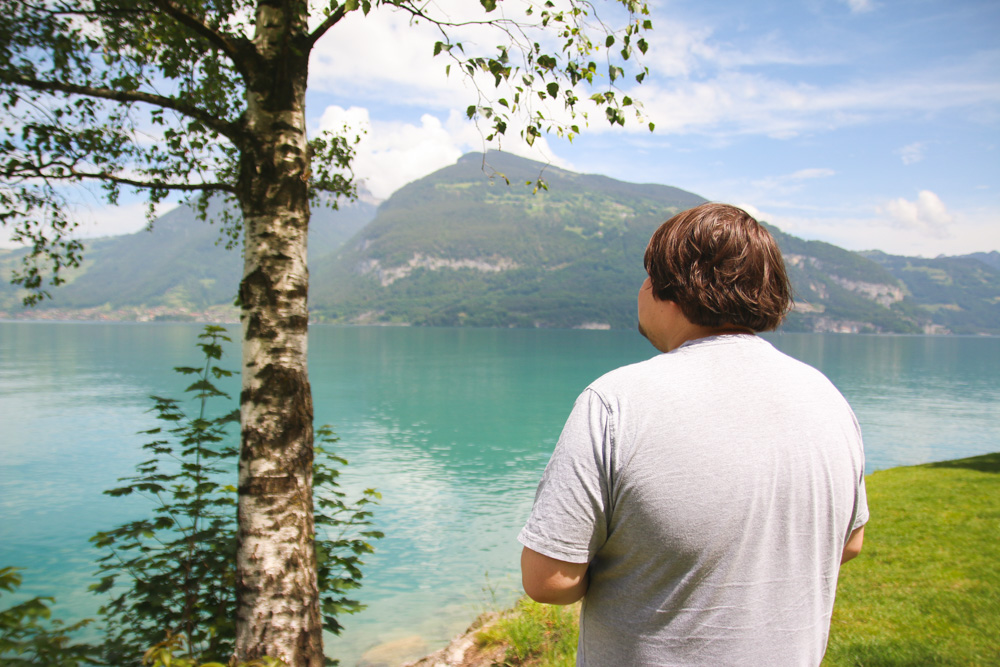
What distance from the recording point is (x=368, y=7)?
9.85ft

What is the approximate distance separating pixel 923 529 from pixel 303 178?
8.54 meters

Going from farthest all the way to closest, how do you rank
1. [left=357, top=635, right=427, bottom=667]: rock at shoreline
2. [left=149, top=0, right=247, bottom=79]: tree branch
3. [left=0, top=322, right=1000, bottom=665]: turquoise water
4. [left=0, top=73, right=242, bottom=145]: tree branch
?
[left=0, top=322, right=1000, bottom=665]: turquoise water, [left=357, top=635, right=427, bottom=667]: rock at shoreline, [left=0, top=73, right=242, bottom=145]: tree branch, [left=149, top=0, right=247, bottom=79]: tree branch

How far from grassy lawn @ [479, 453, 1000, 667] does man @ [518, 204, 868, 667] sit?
3.49 m

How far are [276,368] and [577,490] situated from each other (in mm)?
2565

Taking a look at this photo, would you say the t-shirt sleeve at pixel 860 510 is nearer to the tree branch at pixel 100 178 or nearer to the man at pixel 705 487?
the man at pixel 705 487

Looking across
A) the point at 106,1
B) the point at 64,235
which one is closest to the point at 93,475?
the point at 64,235

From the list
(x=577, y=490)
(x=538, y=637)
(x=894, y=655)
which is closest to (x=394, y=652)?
(x=538, y=637)

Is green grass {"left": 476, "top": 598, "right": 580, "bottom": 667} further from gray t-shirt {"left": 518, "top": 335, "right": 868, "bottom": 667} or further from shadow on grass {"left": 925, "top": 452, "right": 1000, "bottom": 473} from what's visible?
shadow on grass {"left": 925, "top": 452, "right": 1000, "bottom": 473}

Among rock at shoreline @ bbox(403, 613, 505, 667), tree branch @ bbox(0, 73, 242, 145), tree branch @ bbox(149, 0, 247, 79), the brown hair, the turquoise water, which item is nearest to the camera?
the brown hair

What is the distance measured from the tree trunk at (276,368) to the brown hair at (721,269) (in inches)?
99.4

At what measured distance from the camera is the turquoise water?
11.0 meters

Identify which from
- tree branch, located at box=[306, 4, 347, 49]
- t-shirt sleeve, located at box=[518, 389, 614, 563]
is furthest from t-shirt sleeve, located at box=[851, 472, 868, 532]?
tree branch, located at box=[306, 4, 347, 49]

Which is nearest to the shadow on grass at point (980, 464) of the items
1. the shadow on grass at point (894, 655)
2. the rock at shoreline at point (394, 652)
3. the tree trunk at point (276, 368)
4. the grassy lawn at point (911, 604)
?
the grassy lawn at point (911, 604)

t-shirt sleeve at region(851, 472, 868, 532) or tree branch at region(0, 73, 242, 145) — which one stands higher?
tree branch at region(0, 73, 242, 145)
